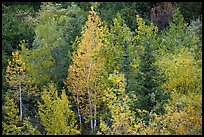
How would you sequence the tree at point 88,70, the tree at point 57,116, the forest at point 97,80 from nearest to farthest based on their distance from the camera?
the forest at point 97,80 → the tree at point 57,116 → the tree at point 88,70

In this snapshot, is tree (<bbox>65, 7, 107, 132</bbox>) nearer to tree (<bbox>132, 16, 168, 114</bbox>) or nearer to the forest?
the forest

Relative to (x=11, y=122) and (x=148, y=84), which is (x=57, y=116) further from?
(x=148, y=84)

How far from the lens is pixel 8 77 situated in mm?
25969

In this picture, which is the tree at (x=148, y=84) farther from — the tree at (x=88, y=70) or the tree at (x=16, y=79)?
the tree at (x=16, y=79)

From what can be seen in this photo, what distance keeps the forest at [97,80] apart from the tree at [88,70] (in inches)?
2.5

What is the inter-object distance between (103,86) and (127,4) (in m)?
15.6

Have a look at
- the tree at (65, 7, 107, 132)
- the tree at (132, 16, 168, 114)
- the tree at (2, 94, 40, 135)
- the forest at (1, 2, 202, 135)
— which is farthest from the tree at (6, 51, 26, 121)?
the tree at (132, 16, 168, 114)

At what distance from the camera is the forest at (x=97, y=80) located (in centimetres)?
1844

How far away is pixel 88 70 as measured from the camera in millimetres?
25000

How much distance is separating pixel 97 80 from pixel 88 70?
89cm

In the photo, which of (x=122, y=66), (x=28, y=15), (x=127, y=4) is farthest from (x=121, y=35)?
(x=28, y=15)

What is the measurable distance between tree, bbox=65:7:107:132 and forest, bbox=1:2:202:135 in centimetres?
6

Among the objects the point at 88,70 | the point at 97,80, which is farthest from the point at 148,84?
the point at 88,70

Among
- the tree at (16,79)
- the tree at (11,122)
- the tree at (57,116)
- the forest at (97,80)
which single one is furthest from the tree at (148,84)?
the tree at (16,79)
